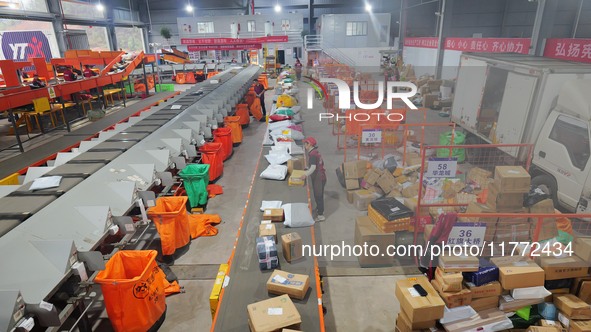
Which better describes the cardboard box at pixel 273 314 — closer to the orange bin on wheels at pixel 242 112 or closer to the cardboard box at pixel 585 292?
the cardboard box at pixel 585 292

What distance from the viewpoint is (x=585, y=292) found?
161 inches

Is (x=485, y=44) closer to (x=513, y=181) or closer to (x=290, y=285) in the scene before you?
(x=513, y=181)

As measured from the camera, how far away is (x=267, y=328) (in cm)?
300

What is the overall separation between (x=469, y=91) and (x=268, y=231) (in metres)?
7.72

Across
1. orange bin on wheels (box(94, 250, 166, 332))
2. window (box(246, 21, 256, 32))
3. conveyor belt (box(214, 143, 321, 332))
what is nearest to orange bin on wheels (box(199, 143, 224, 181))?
conveyor belt (box(214, 143, 321, 332))

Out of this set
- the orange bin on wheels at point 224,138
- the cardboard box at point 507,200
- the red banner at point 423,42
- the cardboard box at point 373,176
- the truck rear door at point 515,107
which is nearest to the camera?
the cardboard box at point 507,200

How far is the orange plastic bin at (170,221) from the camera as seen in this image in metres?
5.58

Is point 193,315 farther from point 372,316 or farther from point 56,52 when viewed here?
point 56,52

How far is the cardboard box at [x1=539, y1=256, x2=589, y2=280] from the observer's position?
4.06 meters

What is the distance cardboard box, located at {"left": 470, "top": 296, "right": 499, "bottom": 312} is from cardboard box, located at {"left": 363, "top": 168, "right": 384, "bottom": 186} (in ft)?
12.5

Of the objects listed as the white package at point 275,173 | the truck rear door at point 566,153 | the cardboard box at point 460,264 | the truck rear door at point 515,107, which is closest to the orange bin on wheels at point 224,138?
the white package at point 275,173

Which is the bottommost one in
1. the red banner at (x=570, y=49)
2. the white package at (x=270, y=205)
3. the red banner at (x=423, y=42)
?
the white package at (x=270, y=205)

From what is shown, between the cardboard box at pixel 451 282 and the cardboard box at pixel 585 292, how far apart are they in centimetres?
149

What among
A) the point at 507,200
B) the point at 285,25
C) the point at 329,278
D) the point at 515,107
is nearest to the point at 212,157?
the point at 329,278
